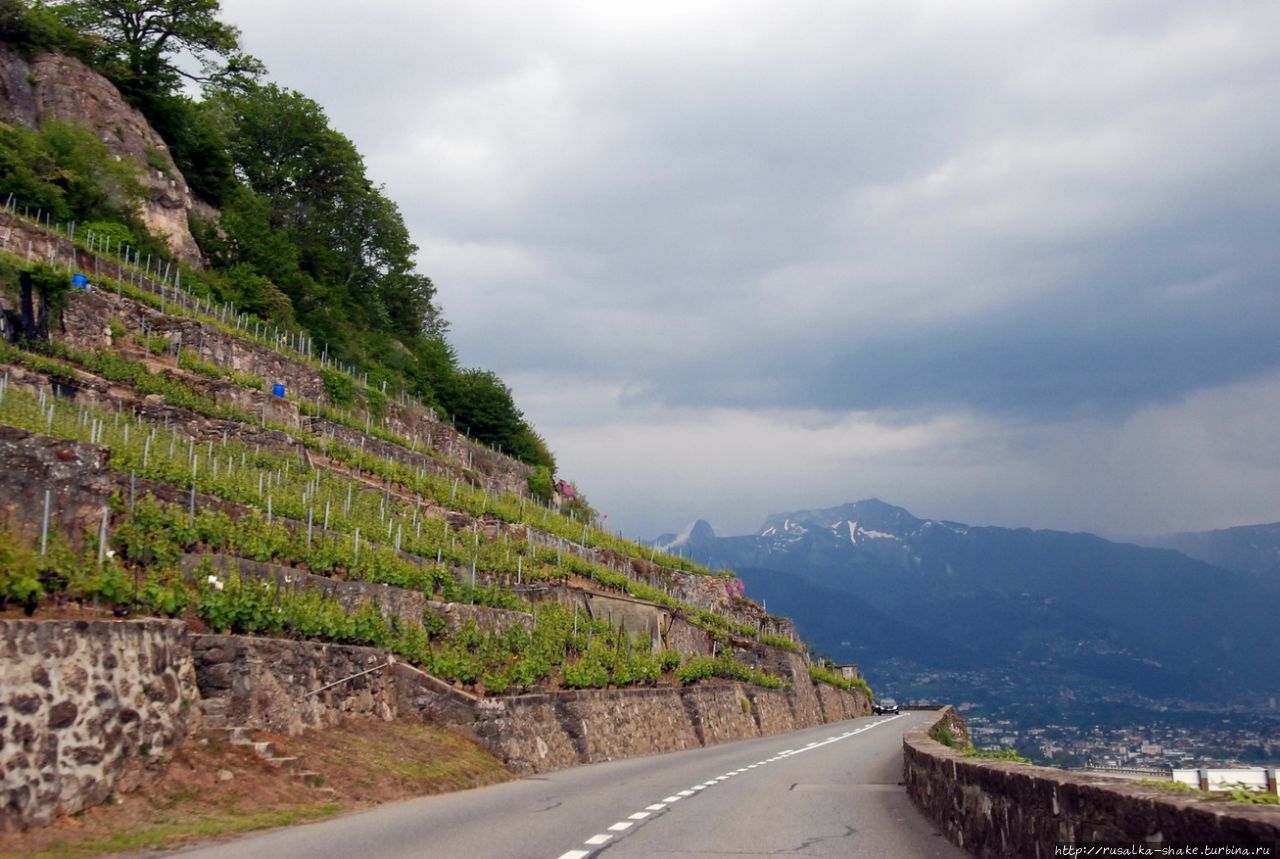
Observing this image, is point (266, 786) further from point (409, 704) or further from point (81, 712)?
point (409, 704)

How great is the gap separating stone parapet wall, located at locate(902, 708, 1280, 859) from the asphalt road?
494 millimetres

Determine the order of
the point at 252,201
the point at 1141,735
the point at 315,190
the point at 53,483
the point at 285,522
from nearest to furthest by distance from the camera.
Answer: the point at 53,483 → the point at 285,522 → the point at 252,201 → the point at 315,190 → the point at 1141,735

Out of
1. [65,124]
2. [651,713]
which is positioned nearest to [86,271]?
[65,124]

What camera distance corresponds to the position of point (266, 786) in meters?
14.9

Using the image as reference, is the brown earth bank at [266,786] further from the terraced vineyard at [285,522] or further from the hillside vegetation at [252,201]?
the hillside vegetation at [252,201]

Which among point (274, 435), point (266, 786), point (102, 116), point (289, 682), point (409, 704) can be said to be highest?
point (102, 116)

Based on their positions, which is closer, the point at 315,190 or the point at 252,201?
the point at 252,201

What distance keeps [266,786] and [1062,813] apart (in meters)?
11.2

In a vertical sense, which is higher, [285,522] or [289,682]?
[285,522]

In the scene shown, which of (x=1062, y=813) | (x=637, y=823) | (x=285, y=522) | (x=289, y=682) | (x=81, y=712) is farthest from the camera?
(x=285, y=522)

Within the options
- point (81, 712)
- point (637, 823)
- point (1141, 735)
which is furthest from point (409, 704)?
point (1141, 735)

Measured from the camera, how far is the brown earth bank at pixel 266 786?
11.4 m

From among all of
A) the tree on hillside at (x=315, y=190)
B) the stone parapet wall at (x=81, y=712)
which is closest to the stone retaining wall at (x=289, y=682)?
the stone parapet wall at (x=81, y=712)

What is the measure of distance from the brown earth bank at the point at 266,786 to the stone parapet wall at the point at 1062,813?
27.1 ft
